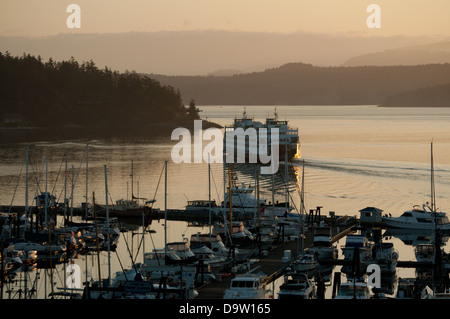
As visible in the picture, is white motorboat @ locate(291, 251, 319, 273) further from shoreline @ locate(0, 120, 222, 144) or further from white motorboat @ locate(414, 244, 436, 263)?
shoreline @ locate(0, 120, 222, 144)

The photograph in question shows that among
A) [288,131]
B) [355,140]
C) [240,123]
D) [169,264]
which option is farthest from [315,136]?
[169,264]

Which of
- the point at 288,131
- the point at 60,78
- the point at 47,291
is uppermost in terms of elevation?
the point at 60,78

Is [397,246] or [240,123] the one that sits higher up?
[240,123]

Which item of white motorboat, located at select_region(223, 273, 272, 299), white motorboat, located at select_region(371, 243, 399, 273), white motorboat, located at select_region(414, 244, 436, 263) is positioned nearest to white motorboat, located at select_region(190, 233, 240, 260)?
white motorboat, located at select_region(371, 243, 399, 273)

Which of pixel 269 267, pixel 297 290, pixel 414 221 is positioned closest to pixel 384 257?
pixel 269 267

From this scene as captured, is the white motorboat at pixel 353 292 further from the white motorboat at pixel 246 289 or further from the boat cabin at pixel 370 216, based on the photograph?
the boat cabin at pixel 370 216

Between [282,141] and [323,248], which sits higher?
[282,141]

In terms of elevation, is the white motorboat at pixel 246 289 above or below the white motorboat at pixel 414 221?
below

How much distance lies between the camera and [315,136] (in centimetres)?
14162

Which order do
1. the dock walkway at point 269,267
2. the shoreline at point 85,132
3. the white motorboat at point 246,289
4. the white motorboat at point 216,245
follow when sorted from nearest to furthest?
the white motorboat at point 246,289 < the dock walkway at point 269,267 < the white motorboat at point 216,245 < the shoreline at point 85,132

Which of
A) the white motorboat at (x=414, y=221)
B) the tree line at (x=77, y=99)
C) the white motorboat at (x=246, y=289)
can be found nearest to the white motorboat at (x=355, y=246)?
the white motorboat at (x=414, y=221)

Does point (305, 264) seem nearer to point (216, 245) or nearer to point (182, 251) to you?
point (216, 245)
